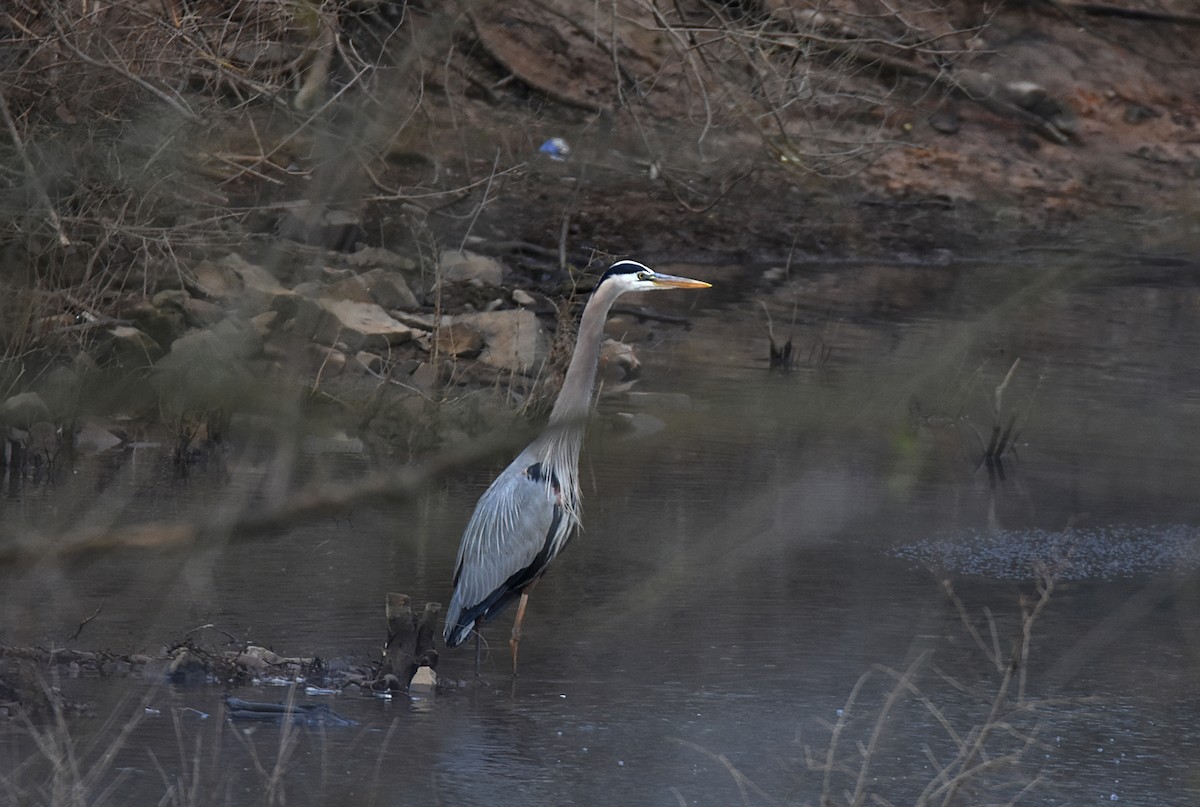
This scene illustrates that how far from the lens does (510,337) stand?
13.0 m

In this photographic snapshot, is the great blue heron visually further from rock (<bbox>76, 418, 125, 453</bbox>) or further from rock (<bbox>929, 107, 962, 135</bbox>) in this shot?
rock (<bbox>929, 107, 962, 135</bbox>)

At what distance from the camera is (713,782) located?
19.1 ft

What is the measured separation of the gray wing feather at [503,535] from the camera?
7.16 metres

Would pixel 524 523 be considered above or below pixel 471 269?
above

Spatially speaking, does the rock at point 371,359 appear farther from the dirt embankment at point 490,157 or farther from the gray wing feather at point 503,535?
the gray wing feather at point 503,535

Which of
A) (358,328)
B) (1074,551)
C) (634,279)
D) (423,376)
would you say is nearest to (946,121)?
(358,328)

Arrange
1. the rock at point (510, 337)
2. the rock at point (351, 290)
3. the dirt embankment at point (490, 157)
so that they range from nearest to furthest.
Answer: the dirt embankment at point (490, 157) < the rock at point (510, 337) < the rock at point (351, 290)

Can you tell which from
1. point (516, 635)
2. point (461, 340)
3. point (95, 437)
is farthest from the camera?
point (461, 340)

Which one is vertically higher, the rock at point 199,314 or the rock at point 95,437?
the rock at point 199,314

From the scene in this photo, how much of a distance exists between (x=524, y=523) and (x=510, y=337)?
576 cm

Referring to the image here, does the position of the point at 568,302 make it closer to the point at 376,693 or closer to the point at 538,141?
the point at 376,693

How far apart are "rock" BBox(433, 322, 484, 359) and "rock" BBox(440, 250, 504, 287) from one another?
1.77 m

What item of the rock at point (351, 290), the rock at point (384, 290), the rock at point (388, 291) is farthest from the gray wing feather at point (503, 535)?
the rock at point (388, 291)

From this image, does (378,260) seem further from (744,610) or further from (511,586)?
(511,586)
